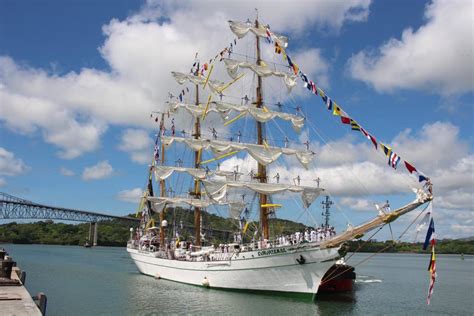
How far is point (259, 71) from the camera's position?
1612 inches

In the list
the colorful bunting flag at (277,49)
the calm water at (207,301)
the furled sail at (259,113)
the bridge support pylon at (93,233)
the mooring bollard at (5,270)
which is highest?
the colorful bunting flag at (277,49)

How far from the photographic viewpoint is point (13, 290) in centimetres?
1872

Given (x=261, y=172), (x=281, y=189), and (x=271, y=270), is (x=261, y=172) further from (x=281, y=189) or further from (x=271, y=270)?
(x=271, y=270)

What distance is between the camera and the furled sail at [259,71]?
41000mm

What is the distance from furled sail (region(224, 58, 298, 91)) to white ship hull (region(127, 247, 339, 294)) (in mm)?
16678

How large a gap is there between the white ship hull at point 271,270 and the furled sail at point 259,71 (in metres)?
16.7

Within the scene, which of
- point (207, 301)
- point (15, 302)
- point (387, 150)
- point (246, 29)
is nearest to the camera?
point (15, 302)

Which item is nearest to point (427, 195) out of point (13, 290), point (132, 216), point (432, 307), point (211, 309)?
point (432, 307)

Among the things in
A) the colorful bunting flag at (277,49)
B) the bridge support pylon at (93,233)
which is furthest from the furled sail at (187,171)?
the bridge support pylon at (93,233)

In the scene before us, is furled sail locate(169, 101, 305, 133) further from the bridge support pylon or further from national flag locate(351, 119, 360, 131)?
the bridge support pylon

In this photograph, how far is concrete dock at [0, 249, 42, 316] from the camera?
1470 centimetres

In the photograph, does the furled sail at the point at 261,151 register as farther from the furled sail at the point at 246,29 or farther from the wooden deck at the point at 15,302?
the wooden deck at the point at 15,302

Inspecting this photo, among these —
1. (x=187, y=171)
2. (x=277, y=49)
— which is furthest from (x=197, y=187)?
(x=277, y=49)

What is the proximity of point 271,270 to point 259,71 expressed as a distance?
18.2 m
